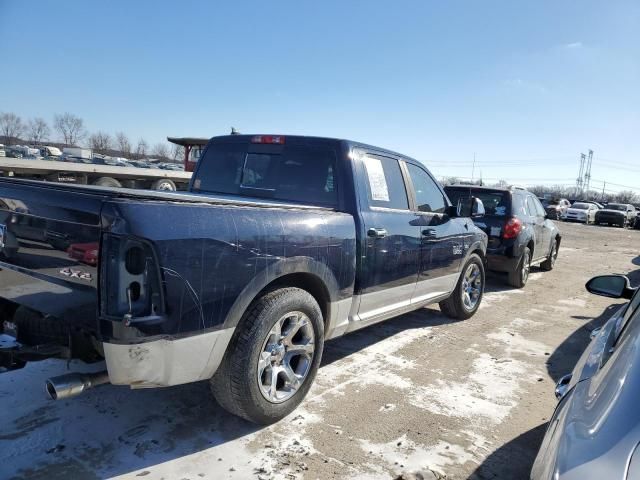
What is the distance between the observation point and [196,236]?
244 centimetres

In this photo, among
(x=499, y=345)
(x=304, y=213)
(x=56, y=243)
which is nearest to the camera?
(x=56, y=243)

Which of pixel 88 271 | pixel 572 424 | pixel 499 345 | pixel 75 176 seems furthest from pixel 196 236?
pixel 75 176

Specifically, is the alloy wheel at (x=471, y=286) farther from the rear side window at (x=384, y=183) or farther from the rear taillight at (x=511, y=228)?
the rear side window at (x=384, y=183)

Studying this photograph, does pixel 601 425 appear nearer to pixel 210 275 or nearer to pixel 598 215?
pixel 210 275

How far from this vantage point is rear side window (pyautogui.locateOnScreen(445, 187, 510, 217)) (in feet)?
26.0

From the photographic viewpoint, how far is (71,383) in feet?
7.57

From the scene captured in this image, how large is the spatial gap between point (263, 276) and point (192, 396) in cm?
130

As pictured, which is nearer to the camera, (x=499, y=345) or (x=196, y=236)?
(x=196, y=236)

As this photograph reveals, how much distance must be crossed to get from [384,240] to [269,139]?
1.41 meters

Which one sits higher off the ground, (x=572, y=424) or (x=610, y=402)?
(x=610, y=402)

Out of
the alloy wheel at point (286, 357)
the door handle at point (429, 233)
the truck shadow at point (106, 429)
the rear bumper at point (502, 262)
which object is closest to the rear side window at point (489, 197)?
the rear bumper at point (502, 262)

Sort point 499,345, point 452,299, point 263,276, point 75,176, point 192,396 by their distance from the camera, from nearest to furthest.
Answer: point 263,276
point 192,396
point 499,345
point 452,299
point 75,176

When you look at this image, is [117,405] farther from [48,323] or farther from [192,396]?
[48,323]

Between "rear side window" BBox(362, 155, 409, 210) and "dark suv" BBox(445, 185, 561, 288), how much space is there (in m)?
3.85
